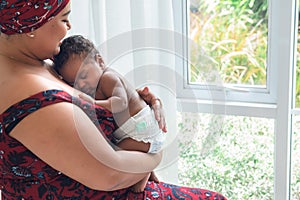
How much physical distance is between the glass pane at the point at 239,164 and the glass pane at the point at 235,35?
8.8 inches

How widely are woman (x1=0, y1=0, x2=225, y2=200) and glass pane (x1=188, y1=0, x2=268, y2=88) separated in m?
1.08

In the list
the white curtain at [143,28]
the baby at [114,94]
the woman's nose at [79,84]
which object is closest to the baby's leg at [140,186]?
the baby at [114,94]

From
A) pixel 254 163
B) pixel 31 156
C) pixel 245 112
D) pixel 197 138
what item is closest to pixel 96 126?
pixel 31 156

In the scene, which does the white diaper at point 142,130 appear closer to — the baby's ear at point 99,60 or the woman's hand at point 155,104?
the woman's hand at point 155,104

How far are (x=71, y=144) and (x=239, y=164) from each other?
142 cm

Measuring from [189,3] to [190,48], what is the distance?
918 millimetres

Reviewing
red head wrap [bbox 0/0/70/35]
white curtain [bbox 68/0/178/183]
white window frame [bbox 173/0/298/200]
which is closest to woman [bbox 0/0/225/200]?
red head wrap [bbox 0/0/70/35]

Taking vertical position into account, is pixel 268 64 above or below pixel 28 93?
below

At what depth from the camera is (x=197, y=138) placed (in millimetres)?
1376

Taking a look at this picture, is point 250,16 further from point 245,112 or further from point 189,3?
point 245,112

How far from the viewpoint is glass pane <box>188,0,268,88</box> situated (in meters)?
2.26

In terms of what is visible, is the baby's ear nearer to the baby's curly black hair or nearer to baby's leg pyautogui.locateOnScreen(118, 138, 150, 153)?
the baby's curly black hair

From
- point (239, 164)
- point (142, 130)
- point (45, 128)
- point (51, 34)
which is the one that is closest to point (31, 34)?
point (51, 34)

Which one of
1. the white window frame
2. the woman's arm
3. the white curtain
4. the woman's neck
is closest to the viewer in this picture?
the woman's arm
